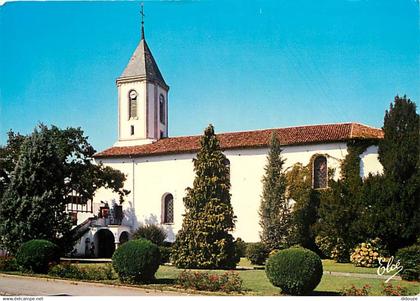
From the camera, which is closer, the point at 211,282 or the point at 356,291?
the point at 356,291

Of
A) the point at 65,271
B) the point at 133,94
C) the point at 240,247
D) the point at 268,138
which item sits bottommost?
the point at 65,271

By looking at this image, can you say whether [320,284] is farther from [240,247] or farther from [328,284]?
[240,247]

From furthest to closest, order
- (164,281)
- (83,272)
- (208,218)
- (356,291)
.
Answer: (208,218) < (83,272) < (164,281) < (356,291)

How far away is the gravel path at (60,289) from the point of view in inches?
612

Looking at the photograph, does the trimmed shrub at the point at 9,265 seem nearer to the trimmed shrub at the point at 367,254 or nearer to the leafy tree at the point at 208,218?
the leafy tree at the point at 208,218

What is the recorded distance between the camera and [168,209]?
2614 centimetres

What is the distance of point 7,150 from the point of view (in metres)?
22.7

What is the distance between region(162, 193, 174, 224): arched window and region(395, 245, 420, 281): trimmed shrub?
11.4 metres

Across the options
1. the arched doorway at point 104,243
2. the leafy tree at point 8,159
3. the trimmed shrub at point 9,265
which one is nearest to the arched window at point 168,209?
the arched doorway at point 104,243

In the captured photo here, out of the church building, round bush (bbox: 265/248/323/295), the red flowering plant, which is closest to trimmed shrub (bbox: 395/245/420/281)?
the red flowering plant

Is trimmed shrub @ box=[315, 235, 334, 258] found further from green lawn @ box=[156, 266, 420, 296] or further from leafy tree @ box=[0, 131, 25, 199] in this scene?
leafy tree @ box=[0, 131, 25, 199]

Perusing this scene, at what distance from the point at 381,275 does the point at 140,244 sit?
6964 millimetres

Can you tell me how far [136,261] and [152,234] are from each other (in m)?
6.46

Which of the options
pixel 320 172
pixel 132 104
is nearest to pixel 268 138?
pixel 320 172
